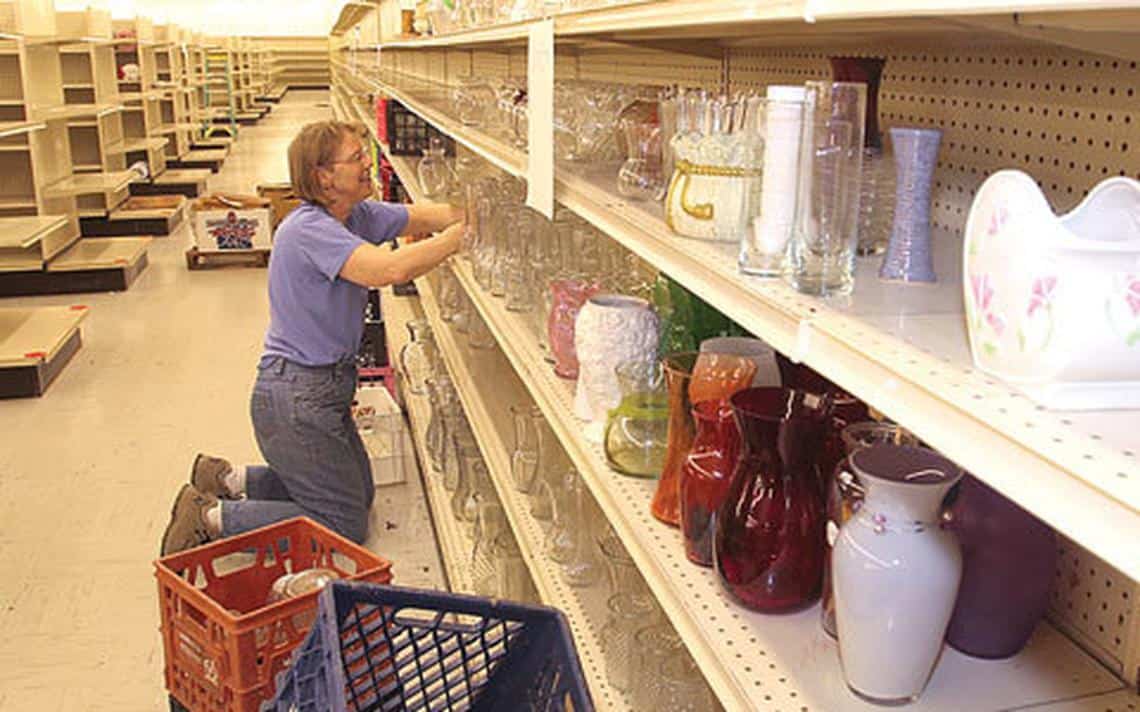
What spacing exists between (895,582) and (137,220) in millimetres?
9656

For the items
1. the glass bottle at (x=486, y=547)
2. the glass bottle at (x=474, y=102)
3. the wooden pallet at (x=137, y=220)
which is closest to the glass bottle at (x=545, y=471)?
the glass bottle at (x=486, y=547)

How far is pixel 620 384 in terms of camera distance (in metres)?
1.88

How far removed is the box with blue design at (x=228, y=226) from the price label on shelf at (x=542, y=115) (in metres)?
A: 6.56

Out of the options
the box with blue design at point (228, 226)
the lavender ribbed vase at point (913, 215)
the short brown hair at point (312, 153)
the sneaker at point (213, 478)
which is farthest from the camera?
the box with blue design at point (228, 226)

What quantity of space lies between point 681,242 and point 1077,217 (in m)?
0.66

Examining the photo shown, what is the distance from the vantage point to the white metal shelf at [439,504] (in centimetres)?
321

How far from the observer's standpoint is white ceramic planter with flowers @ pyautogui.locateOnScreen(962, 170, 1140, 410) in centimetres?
71

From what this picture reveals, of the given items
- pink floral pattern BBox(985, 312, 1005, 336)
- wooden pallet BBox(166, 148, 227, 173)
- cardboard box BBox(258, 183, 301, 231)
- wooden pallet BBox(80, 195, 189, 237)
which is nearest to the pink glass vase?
pink floral pattern BBox(985, 312, 1005, 336)

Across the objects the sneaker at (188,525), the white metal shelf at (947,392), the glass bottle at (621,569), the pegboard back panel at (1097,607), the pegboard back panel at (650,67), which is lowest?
the sneaker at (188,525)

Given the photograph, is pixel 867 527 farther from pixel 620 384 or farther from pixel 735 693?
pixel 620 384

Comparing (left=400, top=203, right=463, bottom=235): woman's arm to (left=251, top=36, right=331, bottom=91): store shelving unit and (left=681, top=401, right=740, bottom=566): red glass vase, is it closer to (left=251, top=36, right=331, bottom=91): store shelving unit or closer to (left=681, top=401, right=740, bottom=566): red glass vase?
(left=681, top=401, right=740, bottom=566): red glass vase

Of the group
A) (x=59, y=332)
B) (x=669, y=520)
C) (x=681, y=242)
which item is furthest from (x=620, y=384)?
(x=59, y=332)

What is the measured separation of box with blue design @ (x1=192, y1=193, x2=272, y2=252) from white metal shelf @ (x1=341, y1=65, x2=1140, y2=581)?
7.36m

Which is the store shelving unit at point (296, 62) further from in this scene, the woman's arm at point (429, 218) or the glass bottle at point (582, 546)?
the glass bottle at point (582, 546)
